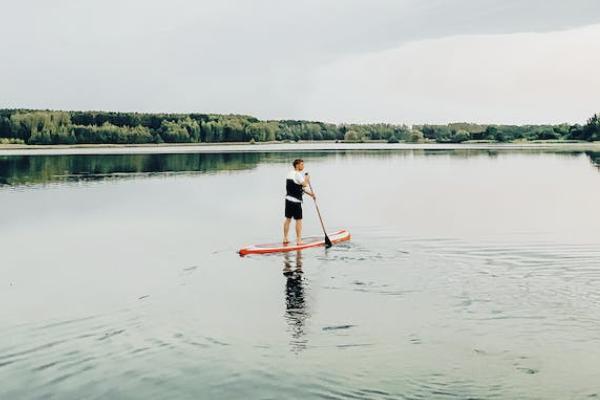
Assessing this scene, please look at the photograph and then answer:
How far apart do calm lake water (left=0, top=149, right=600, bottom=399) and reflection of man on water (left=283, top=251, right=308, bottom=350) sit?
0.05 meters

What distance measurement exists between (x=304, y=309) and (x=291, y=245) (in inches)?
270

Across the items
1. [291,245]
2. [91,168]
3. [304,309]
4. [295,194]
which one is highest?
[295,194]

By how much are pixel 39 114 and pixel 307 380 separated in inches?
6663

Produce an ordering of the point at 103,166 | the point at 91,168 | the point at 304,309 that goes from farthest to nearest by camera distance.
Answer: the point at 103,166, the point at 91,168, the point at 304,309

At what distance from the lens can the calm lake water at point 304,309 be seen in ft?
29.8

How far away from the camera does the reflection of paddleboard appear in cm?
1859

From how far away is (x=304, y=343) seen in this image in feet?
34.9

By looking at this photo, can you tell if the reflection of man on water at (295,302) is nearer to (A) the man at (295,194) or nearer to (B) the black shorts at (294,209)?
(A) the man at (295,194)

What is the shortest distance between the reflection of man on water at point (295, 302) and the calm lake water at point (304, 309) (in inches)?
2.1

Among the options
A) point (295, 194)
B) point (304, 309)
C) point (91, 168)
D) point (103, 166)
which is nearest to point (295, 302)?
point (304, 309)

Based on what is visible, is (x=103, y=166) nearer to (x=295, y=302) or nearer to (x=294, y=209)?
(x=294, y=209)

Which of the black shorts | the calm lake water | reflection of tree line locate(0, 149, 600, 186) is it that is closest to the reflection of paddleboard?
the calm lake water

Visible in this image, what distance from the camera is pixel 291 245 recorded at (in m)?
19.5

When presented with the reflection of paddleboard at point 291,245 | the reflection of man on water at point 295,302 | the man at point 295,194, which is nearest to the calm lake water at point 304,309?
the reflection of man on water at point 295,302
